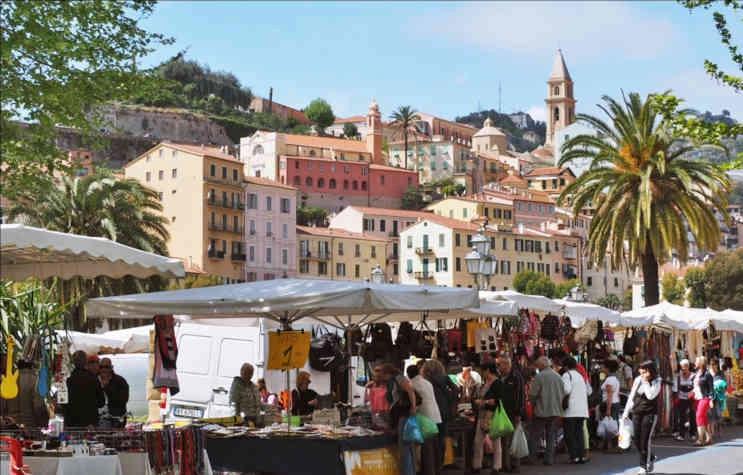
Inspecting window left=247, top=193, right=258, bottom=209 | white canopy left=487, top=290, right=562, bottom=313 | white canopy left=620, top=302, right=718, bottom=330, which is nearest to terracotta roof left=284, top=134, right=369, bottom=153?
window left=247, top=193, right=258, bottom=209

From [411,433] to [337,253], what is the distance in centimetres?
10434

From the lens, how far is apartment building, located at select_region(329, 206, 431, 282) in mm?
124188

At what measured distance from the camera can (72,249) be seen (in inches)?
515

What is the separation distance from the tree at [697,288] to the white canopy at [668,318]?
90.5 m

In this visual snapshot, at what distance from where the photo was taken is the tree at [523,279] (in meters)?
122

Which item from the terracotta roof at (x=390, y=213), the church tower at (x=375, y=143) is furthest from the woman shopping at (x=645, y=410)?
Result: the church tower at (x=375, y=143)

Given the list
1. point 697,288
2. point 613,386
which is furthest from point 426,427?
point 697,288

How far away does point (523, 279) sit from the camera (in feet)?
400

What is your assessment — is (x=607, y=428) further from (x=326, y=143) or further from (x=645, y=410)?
(x=326, y=143)

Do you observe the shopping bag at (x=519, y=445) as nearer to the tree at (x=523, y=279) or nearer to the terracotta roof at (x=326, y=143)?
the tree at (x=523, y=279)

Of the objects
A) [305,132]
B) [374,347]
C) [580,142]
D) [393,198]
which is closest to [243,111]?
[305,132]

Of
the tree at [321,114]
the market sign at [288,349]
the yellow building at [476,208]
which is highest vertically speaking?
the tree at [321,114]

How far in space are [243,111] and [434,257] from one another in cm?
7541

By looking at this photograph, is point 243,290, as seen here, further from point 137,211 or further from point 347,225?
point 347,225
